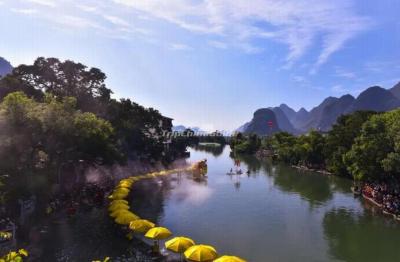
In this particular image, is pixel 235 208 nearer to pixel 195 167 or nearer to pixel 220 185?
pixel 220 185

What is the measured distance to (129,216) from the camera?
121 feet

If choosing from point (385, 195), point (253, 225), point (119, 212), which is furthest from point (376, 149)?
point (119, 212)

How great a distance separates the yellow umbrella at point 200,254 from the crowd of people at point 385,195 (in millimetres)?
30593

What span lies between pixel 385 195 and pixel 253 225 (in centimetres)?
2366

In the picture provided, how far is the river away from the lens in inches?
1280

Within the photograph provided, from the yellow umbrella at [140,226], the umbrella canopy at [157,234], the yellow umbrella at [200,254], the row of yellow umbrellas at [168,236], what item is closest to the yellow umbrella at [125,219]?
the row of yellow umbrellas at [168,236]

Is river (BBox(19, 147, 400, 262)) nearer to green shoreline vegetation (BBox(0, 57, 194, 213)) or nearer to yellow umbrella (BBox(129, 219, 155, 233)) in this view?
yellow umbrella (BBox(129, 219, 155, 233))

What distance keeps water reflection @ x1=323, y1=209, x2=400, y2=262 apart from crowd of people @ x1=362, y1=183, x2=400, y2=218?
3.37 meters

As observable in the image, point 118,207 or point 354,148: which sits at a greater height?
point 354,148

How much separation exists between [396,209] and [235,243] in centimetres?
2512

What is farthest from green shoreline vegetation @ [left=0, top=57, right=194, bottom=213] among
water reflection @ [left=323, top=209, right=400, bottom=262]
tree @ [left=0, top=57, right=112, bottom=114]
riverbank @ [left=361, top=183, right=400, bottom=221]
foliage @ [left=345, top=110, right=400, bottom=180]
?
riverbank @ [left=361, top=183, right=400, bottom=221]

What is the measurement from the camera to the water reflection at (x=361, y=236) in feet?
110

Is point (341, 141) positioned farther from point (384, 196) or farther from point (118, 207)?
point (118, 207)

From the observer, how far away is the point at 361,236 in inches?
1544
